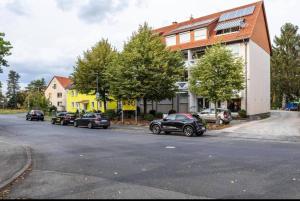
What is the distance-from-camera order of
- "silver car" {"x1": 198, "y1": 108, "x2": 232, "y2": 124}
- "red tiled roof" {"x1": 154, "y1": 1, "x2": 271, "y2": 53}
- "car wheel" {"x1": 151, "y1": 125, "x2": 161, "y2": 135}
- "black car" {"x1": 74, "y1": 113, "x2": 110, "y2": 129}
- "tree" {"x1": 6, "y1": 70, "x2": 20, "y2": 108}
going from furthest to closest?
"tree" {"x1": 6, "y1": 70, "x2": 20, "y2": 108}, "red tiled roof" {"x1": 154, "y1": 1, "x2": 271, "y2": 53}, "black car" {"x1": 74, "y1": 113, "x2": 110, "y2": 129}, "silver car" {"x1": 198, "y1": 108, "x2": 232, "y2": 124}, "car wheel" {"x1": 151, "y1": 125, "x2": 161, "y2": 135}

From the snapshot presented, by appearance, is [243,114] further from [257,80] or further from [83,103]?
[83,103]

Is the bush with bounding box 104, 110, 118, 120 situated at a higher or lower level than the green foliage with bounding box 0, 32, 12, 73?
lower

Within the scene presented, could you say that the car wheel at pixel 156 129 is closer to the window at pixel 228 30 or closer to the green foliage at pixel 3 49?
the green foliage at pixel 3 49

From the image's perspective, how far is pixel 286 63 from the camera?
60.8 meters

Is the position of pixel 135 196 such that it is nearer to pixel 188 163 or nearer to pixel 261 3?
pixel 188 163

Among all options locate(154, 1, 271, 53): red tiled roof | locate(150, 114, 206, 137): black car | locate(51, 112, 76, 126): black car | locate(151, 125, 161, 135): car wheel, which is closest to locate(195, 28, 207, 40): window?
locate(154, 1, 271, 53): red tiled roof

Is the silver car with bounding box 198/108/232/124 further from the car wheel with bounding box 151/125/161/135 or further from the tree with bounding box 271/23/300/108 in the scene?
the tree with bounding box 271/23/300/108

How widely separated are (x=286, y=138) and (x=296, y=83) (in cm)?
4530

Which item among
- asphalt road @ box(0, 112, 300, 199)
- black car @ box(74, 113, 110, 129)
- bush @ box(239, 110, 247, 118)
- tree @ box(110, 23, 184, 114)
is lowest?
asphalt road @ box(0, 112, 300, 199)

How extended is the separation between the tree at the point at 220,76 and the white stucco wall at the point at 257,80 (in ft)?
25.5

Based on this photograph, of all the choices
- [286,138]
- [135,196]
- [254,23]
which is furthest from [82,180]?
[254,23]

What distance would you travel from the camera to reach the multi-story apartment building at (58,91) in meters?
74.8

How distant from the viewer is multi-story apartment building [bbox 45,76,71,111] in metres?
74.8

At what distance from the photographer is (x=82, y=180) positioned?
7598mm
